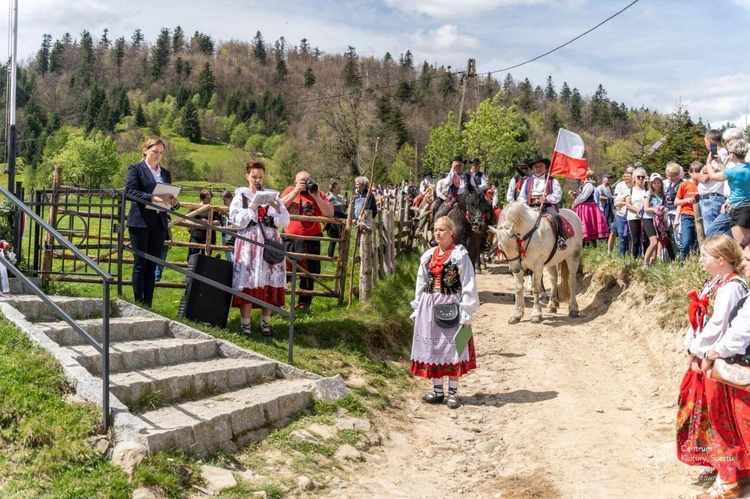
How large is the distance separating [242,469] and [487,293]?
9.13 m

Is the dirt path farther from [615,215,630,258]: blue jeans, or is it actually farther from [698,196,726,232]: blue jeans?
[615,215,630,258]: blue jeans

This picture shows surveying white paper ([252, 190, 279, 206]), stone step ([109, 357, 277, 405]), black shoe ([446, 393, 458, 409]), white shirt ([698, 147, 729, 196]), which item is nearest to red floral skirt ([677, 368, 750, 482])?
black shoe ([446, 393, 458, 409])

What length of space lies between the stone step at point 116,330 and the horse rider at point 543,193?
6.73 metres

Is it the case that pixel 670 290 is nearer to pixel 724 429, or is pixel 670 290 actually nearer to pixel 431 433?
pixel 431 433

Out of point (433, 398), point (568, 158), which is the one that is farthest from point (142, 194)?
point (568, 158)

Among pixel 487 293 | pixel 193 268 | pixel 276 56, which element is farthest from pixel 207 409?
pixel 276 56

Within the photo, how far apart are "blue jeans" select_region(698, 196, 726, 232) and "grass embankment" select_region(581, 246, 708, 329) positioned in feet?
1.91

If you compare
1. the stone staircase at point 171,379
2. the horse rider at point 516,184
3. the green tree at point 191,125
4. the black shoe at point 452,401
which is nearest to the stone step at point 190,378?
the stone staircase at point 171,379

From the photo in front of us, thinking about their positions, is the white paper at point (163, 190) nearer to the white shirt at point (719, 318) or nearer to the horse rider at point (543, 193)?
the white shirt at point (719, 318)

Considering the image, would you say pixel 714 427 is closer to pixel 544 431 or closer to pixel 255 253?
pixel 544 431

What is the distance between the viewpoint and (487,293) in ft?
45.4

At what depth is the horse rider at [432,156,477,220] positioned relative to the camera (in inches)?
491

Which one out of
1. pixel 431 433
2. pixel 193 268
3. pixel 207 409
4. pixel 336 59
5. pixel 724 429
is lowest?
pixel 431 433

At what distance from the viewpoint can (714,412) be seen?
189 inches
